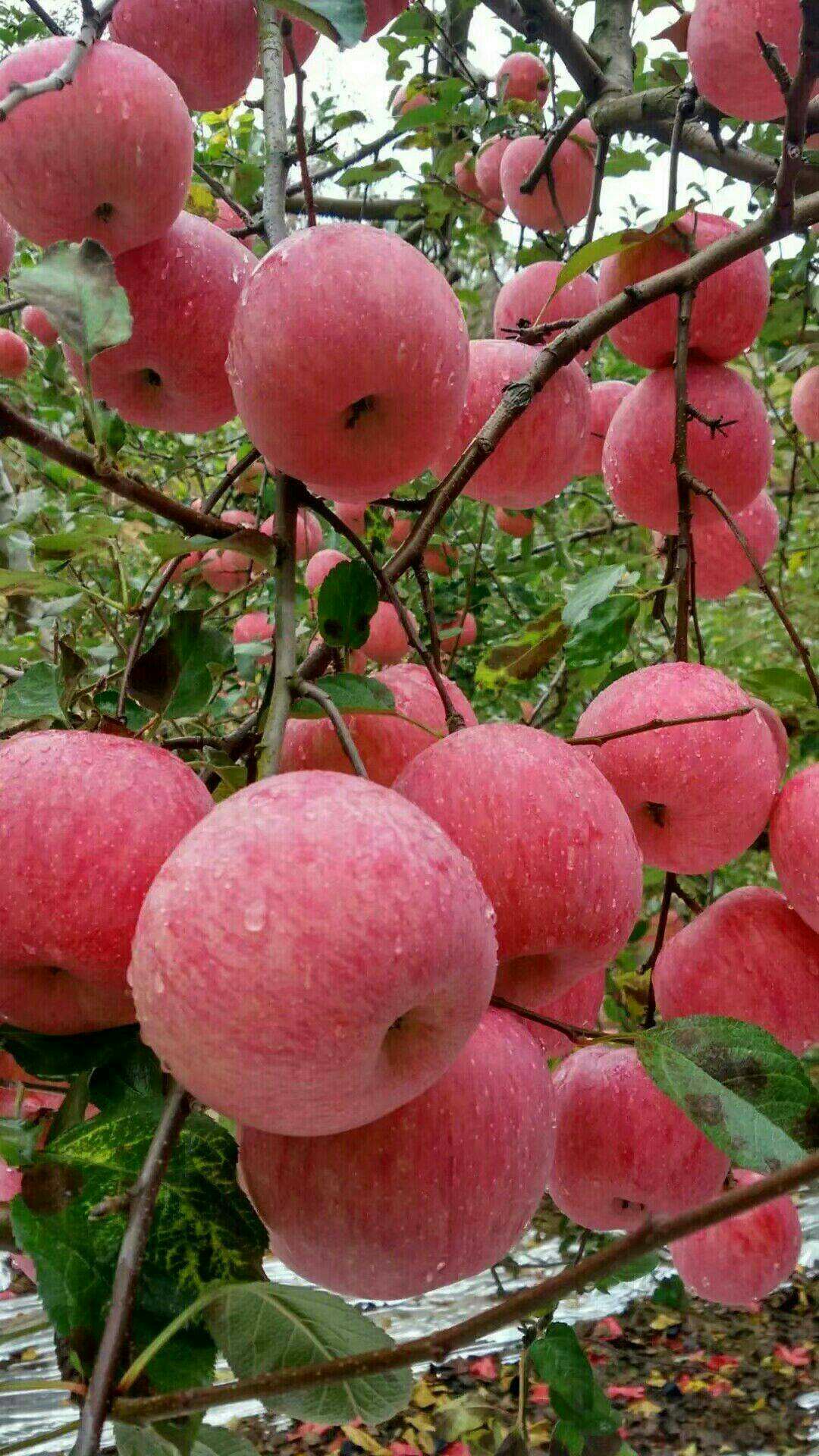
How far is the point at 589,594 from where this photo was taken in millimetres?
1035

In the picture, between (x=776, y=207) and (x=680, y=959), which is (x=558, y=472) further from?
(x=680, y=959)

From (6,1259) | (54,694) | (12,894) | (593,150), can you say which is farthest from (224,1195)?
(593,150)

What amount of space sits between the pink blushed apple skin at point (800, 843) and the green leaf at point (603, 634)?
9.0 inches

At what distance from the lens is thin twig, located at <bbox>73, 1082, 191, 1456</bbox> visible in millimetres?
394

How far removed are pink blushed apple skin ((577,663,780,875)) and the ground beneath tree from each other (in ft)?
6.96

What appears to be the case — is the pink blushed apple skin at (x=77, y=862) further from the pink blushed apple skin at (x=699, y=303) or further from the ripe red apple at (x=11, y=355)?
the ripe red apple at (x=11, y=355)

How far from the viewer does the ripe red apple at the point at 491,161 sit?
7.47 ft

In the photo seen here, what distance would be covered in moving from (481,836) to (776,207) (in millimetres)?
562

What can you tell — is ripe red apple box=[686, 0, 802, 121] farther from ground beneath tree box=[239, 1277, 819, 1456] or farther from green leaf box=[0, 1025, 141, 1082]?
ground beneath tree box=[239, 1277, 819, 1456]

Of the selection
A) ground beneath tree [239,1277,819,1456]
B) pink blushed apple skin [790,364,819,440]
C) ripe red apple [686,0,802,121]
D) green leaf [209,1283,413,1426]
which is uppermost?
ripe red apple [686,0,802,121]

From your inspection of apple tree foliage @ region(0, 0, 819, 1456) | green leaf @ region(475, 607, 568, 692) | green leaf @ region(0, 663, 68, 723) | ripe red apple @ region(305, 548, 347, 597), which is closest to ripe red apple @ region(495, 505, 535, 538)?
ripe red apple @ region(305, 548, 347, 597)

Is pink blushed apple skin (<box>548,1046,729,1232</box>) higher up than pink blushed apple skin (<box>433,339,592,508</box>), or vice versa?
pink blushed apple skin (<box>433,339,592,508</box>)

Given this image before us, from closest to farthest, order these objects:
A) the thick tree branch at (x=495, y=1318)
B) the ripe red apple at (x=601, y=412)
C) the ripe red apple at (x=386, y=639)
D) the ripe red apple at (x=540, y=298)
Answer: the thick tree branch at (x=495, y=1318) < the ripe red apple at (x=540, y=298) < the ripe red apple at (x=601, y=412) < the ripe red apple at (x=386, y=639)

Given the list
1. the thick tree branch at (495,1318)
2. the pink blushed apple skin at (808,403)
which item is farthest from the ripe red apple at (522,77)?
the thick tree branch at (495,1318)
